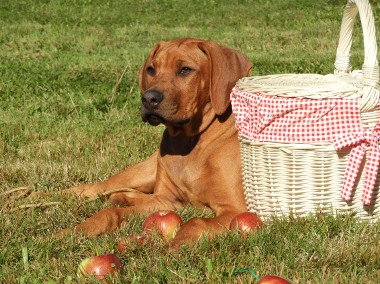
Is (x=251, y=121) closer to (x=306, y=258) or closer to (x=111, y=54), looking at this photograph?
(x=306, y=258)

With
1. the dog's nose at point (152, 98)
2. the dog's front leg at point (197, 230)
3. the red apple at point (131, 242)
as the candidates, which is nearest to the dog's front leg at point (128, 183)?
the dog's nose at point (152, 98)

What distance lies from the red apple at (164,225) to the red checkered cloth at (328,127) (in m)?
0.75

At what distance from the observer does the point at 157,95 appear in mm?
4703

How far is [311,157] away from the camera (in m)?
4.26

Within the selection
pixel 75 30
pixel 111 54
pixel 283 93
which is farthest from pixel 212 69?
pixel 75 30

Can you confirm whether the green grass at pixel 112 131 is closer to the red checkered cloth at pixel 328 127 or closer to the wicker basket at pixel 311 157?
the wicker basket at pixel 311 157

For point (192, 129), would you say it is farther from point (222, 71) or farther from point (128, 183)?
point (128, 183)

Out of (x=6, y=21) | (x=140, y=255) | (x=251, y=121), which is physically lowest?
(x=6, y=21)

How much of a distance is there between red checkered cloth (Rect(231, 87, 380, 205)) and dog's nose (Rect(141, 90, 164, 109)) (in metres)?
0.70

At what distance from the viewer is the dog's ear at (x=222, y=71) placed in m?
4.96

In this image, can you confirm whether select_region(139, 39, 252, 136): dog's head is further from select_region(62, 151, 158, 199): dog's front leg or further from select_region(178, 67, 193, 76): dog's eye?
select_region(62, 151, 158, 199): dog's front leg

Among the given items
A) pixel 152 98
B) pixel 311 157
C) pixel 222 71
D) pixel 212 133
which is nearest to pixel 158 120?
pixel 152 98

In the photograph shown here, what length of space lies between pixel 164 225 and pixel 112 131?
2.81 metres

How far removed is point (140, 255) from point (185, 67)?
64.8 inches
